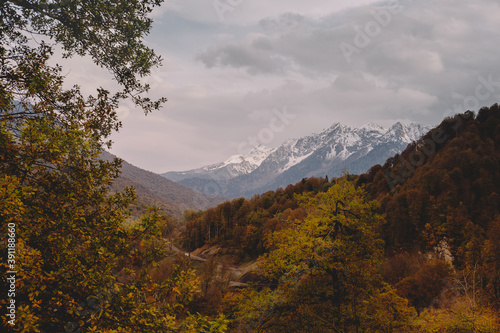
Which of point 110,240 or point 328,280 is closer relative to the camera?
point 110,240

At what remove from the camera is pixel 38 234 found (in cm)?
523

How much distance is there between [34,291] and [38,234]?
3.26 ft

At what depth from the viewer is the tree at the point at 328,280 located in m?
14.3

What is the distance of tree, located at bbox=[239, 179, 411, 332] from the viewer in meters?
14.3

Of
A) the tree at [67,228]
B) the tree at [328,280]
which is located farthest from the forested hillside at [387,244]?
the tree at [67,228]

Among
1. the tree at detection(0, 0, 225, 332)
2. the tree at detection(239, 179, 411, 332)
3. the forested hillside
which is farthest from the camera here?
the forested hillside

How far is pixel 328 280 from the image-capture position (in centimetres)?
1581

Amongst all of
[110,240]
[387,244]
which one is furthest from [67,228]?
[387,244]

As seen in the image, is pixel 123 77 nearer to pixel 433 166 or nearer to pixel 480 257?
pixel 480 257

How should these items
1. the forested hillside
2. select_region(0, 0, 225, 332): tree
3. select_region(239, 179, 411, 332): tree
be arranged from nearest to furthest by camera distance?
select_region(0, 0, 225, 332): tree < select_region(239, 179, 411, 332): tree < the forested hillside

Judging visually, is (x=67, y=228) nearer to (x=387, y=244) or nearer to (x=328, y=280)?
(x=328, y=280)

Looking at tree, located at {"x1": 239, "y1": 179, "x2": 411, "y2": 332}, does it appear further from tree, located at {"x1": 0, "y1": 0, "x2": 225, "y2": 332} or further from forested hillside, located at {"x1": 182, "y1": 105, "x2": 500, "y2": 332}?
tree, located at {"x1": 0, "y1": 0, "x2": 225, "y2": 332}

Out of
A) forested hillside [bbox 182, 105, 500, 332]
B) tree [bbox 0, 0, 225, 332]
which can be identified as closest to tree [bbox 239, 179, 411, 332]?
forested hillside [bbox 182, 105, 500, 332]

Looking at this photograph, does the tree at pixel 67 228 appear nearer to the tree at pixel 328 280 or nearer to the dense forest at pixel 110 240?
the dense forest at pixel 110 240
